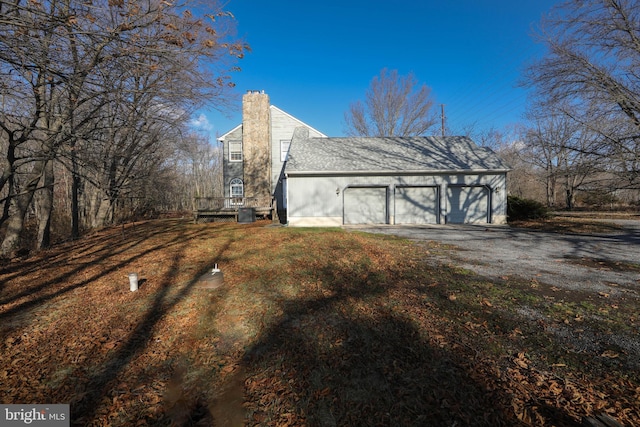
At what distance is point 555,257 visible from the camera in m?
6.74

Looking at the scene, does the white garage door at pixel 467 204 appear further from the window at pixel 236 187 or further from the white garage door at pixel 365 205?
the window at pixel 236 187

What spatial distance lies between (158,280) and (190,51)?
4.38 metres

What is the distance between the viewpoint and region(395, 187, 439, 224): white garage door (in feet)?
44.8

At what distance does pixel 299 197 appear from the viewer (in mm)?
13172

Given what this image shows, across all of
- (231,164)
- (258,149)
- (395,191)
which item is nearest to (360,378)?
(395,191)

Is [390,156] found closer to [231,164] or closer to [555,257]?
[555,257]

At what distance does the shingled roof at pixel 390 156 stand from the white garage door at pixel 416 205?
1033 millimetres

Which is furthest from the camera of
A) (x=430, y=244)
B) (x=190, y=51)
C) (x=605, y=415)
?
(x=430, y=244)

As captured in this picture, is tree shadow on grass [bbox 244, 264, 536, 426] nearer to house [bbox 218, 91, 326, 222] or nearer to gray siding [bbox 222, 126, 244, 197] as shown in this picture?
house [bbox 218, 91, 326, 222]

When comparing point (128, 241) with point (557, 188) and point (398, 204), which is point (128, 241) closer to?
point (398, 204)

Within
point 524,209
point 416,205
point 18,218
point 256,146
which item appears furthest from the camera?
point 256,146

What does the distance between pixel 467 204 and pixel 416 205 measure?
Result: 253 cm

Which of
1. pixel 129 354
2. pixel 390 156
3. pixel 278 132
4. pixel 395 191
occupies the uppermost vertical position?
Answer: pixel 278 132

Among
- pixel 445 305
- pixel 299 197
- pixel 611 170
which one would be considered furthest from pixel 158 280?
pixel 611 170
